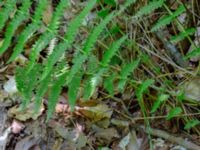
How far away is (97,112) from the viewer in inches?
103

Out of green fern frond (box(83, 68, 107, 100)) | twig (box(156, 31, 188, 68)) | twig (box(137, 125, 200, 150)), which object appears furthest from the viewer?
twig (box(156, 31, 188, 68))

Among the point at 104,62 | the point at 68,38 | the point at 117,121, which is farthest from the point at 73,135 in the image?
the point at 68,38

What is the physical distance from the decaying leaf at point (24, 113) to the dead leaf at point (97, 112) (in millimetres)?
277

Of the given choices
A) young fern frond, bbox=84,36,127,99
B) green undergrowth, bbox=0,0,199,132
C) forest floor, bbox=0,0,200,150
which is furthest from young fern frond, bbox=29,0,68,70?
forest floor, bbox=0,0,200,150

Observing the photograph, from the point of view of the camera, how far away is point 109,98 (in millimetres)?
2693

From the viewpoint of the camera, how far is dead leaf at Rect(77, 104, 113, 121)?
8.61 feet

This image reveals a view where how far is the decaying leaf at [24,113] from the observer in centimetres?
268

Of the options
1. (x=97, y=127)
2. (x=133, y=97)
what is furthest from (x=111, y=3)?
(x=97, y=127)

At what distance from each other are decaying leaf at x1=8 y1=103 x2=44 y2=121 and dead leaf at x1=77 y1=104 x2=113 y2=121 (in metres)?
0.28

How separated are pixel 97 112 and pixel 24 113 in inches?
18.2

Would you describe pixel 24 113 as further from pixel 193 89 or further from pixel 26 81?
pixel 193 89

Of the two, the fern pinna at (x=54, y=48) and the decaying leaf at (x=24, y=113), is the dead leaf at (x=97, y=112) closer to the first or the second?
the decaying leaf at (x=24, y=113)

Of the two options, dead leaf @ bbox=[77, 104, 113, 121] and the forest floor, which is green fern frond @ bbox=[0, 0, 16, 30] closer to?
the forest floor

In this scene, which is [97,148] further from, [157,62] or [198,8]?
[198,8]
